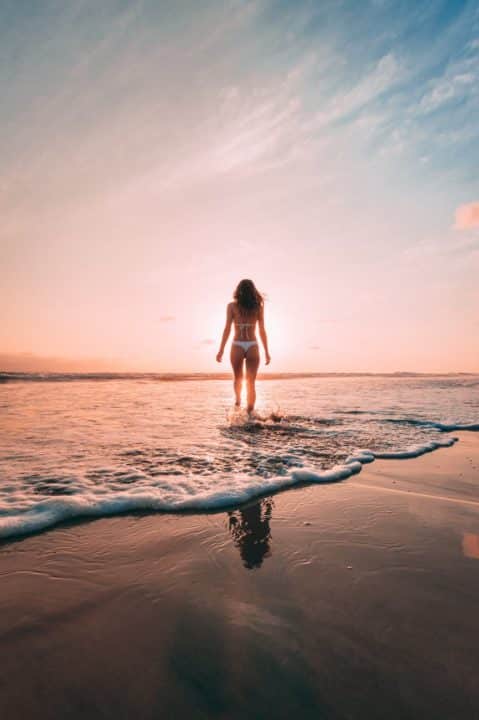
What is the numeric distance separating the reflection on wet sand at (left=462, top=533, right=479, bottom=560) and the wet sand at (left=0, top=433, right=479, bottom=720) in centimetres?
1

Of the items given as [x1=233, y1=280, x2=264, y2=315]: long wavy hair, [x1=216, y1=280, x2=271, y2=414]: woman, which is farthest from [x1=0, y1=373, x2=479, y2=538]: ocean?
[x1=233, y1=280, x2=264, y2=315]: long wavy hair

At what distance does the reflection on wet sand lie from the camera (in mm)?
1865

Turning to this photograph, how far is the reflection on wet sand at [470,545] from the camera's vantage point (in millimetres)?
1865

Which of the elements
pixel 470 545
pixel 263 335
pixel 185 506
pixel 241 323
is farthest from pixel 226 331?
pixel 470 545

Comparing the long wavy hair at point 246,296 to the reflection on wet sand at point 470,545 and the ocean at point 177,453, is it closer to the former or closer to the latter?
the ocean at point 177,453

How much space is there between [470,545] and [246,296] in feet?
20.1

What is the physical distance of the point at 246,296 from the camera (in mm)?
7547

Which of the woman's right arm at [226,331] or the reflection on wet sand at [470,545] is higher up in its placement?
the woman's right arm at [226,331]

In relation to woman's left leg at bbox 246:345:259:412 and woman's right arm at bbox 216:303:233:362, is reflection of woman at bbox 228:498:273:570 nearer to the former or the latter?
woman's left leg at bbox 246:345:259:412

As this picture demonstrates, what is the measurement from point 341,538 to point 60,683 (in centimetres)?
145

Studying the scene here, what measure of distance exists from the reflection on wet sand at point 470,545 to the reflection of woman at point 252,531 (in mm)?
1009

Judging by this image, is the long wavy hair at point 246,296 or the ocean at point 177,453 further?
the long wavy hair at point 246,296

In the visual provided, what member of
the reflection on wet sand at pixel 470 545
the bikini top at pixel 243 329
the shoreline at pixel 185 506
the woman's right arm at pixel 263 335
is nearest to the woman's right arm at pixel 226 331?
the bikini top at pixel 243 329

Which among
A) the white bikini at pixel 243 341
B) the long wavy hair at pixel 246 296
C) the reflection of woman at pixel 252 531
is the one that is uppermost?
the long wavy hair at pixel 246 296
